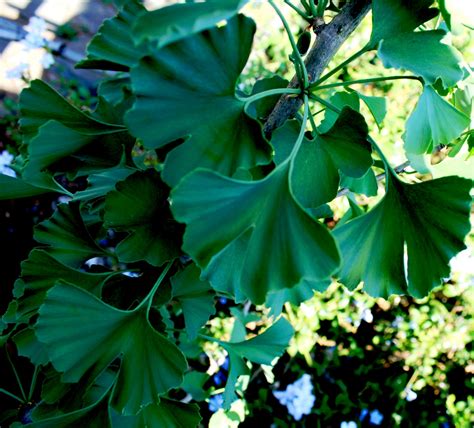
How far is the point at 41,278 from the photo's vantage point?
2.39 feet

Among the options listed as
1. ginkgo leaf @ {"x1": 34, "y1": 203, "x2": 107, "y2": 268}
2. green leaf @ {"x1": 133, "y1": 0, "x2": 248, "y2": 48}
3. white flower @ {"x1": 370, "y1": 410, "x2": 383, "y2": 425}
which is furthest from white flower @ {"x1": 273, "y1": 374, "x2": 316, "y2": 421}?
green leaf @ {"x1": 133, "y1": 0, "x2": 248, "y2": 48}

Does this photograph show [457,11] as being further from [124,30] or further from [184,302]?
[184,302]

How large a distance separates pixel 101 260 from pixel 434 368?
1.25m

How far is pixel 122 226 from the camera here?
659 millimetres

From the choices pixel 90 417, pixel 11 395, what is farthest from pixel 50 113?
pixel 11 395

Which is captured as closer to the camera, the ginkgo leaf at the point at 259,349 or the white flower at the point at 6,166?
the ginkgo leaf at the point at 259,349

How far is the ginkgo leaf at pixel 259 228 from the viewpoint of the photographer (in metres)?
0.49

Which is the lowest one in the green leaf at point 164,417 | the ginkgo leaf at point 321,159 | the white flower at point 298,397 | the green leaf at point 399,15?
the white flower at point 298,397

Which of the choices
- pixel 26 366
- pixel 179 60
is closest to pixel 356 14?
pixel 179 60

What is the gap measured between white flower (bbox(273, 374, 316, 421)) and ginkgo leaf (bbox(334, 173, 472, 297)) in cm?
109

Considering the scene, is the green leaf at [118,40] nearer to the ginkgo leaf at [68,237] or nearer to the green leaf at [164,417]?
the ginkgo leaf at [68,237]

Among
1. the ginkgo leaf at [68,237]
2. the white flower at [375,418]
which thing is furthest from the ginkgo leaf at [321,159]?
the white flower at [375,418]

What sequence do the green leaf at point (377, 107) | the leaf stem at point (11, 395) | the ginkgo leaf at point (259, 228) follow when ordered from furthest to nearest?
the leaf stem at point (11, 395), the green leaf at point (377, 107), the ginkgo leaf at point (259, 228)

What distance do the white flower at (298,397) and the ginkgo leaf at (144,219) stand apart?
1106 mm
